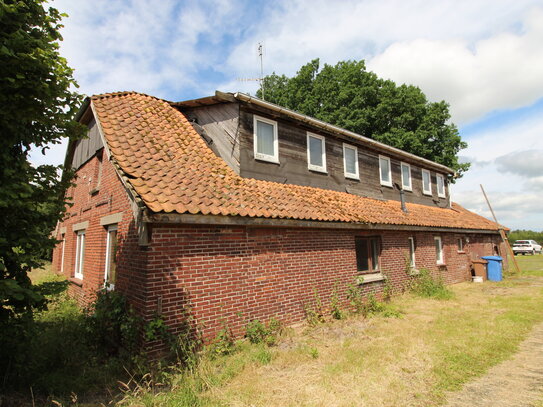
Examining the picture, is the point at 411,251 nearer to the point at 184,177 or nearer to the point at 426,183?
the point at 426,183

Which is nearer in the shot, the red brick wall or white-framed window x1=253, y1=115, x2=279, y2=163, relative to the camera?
the red brick wall

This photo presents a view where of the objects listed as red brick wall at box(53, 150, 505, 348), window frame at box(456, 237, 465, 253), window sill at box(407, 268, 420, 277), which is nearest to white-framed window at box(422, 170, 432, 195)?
window frame at box(456, 237, 465, 253)

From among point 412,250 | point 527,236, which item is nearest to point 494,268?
point 412,250

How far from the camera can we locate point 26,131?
4.91 meters

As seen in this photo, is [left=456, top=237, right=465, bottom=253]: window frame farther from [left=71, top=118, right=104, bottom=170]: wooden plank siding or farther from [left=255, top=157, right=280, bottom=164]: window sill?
[left=71, top=118, right=104, bottom=170]: wooden plank siding

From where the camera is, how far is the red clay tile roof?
6234 millimetres

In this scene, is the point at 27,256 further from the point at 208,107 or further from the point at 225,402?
the point at 208,107

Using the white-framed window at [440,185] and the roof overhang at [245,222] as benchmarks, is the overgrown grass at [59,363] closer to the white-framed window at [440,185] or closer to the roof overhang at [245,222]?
the roof overhang at [245,222]

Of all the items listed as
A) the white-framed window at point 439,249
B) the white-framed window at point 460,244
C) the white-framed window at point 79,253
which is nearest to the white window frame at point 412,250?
the white-framed window at point 439,249

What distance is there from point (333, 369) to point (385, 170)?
11.0m

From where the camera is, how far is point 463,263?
15.9m

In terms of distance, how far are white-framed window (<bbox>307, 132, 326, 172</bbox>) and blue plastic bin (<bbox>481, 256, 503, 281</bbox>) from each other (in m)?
11.4

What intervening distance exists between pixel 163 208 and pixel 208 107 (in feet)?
18.0

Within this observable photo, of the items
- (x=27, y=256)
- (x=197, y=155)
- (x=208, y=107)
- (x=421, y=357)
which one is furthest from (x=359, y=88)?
(x=27, y=256)
